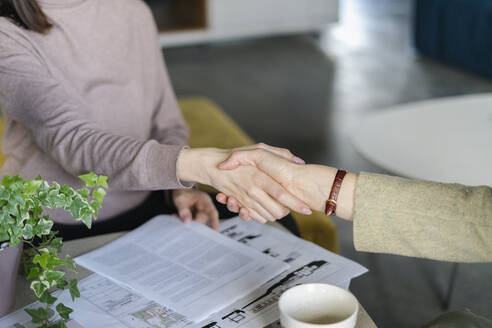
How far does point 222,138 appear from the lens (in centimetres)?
208

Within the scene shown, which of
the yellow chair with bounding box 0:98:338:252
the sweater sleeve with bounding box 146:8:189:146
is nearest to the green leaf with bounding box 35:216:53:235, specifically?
the sweater sleeve with bounding box 146:8:189:146

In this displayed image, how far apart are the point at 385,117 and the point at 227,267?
4.10ft

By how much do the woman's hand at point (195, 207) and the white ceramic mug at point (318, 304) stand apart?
0.40 meters

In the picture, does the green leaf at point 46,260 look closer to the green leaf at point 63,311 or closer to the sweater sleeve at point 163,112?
the green leaf at point 63,311

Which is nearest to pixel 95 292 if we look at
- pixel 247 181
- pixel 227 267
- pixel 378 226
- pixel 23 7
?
pixel 227 267

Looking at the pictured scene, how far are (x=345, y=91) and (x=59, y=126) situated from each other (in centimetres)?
285

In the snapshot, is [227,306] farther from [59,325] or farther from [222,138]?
[222,138]

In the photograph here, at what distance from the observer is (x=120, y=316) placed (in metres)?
0.90

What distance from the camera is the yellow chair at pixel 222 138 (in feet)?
5.20

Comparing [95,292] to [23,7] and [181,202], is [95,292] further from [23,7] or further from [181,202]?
[23,7]

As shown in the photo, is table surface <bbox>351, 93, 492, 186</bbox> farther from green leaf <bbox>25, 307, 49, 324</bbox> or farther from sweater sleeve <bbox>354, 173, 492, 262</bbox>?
green leaf <bbox>25, 307, 49, 324</bbox>

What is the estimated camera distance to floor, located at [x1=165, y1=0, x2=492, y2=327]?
6.50 feet

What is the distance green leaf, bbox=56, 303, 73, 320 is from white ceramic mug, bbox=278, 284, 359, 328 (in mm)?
284

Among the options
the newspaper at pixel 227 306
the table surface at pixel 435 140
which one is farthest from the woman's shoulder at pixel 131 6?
the table surface at pixel 435 140
